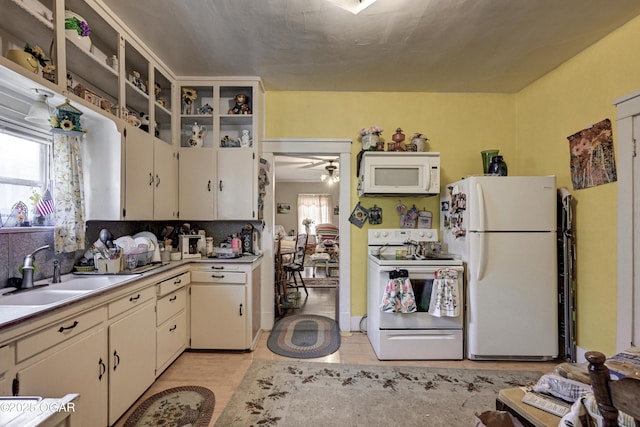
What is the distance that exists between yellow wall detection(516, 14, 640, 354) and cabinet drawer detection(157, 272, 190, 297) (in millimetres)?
3371

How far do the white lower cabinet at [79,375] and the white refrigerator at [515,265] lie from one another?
8.68ft

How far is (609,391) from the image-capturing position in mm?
560

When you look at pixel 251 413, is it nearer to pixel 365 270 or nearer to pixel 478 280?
pixel 365 270

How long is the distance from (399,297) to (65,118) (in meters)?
2.63

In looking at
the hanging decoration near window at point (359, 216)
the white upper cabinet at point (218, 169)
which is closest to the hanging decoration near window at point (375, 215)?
the hanging decoration near window at point (359, 216)

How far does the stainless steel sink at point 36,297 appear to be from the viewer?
1.40 metres

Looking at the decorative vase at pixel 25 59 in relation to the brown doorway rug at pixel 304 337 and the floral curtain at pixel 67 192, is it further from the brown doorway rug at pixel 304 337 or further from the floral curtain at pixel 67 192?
the brown doorway rug at pixel 304 337

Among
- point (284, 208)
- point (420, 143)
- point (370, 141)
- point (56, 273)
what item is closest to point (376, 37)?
point (370, 141)

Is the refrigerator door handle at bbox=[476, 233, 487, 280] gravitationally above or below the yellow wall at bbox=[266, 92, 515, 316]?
below

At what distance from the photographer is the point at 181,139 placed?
2.95 meters

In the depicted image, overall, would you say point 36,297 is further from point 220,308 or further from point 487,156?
point 487,156

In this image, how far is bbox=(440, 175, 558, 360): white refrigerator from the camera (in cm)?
231

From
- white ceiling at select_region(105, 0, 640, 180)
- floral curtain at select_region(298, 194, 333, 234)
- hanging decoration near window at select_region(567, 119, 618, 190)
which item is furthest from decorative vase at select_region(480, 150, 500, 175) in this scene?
floral curtain at select_region(298, 194, 333, 234)

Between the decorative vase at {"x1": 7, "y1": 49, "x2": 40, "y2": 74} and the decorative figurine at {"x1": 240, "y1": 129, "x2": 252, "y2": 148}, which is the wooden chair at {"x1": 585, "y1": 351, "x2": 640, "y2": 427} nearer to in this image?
the decorative vase at {"x1": 7, "y1": 49, "x2": 40, "y2": 74}
